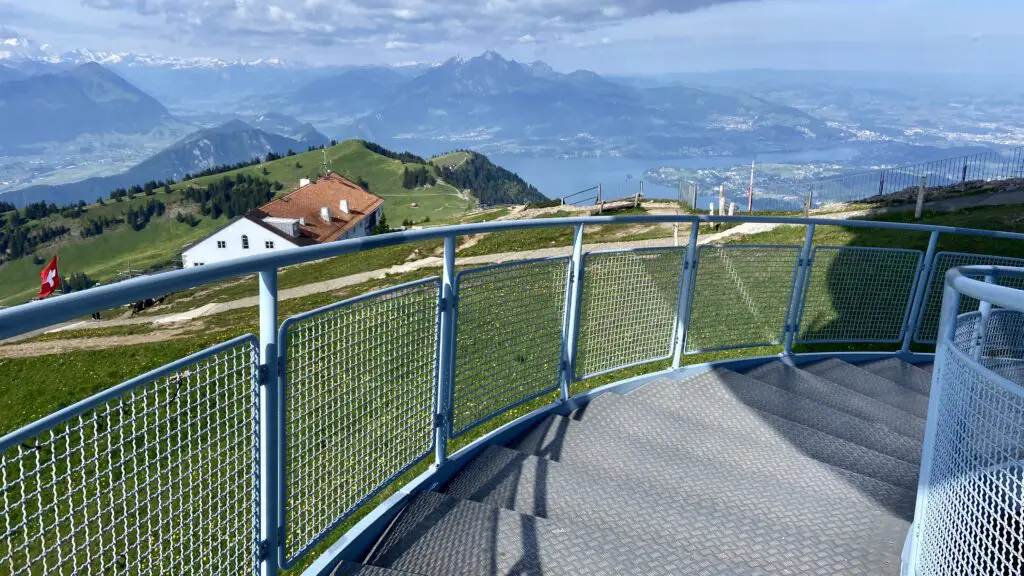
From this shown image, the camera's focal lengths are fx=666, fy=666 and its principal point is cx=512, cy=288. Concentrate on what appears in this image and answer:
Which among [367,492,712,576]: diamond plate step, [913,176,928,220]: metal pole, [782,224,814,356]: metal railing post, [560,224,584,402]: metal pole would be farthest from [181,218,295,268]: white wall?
[367,492,712,576]: diamond plate step

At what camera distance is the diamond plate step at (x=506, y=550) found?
2.59m

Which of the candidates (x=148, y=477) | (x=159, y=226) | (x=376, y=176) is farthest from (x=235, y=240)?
(x=148, y=477)

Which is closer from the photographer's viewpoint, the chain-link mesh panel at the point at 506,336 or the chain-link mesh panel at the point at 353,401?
the chain-link mesh panel at the point at 353,401

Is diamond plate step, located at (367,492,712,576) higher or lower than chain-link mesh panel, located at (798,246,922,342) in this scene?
lower

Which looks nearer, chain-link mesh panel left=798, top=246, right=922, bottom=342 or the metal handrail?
the metal handrail

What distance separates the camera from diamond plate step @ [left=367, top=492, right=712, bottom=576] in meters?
2.59

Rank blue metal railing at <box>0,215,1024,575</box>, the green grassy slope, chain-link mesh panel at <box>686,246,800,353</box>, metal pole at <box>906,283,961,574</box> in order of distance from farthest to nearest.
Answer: the green grassy slope < chain-link mesh panel at <box>686,246,800,353</box> < metal pole at <box>906,283,961,574</box> < blue metal railing at <box>0,215,1024,575</box>

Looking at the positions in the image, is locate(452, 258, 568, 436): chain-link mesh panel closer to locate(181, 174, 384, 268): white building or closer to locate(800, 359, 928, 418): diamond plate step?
locate(800, 359, 928, 418): diamond plate step

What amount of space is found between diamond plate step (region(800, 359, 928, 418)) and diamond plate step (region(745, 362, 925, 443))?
11.9 inches

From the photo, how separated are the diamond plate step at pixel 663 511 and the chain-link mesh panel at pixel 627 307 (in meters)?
1.28

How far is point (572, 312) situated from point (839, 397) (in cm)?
229

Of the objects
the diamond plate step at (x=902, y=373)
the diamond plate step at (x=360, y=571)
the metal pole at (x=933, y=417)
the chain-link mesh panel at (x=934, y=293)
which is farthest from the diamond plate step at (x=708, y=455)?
the chain-link mesh panel at (x=934, y=293)

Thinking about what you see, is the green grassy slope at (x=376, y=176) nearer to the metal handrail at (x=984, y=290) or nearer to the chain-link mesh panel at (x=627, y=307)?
the chain-link mesh panel at (x=627, y=307)

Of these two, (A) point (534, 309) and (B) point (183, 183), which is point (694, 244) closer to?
(A) point (534, 309)
